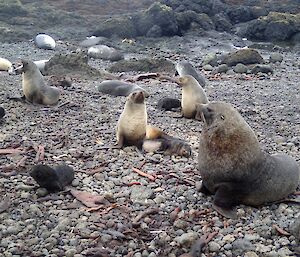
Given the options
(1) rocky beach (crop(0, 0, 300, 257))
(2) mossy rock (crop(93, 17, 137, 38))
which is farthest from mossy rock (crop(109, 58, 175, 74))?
(2) mossy rock (crop(93, 17, 137, 38))

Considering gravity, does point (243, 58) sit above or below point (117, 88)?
below

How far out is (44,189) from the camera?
5.03 metres

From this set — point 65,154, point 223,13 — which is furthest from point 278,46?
point 65,154

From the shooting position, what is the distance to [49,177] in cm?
501

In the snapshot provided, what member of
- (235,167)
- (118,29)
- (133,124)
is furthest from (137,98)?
(118,29)

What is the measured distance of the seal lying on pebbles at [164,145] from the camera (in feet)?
20.8

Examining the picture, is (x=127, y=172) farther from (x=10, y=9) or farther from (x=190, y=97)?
(x=10, y=9)

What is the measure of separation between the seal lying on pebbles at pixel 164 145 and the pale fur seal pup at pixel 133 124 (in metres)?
0.13

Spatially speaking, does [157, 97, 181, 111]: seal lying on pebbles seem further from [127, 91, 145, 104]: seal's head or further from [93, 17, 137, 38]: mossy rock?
[93, 17, 137, 38]: mossy rock

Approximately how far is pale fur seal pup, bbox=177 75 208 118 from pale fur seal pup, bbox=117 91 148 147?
1.93 metres

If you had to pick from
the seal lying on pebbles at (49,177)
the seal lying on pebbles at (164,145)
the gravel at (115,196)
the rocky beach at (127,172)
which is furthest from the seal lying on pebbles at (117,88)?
the seal lying on pebbles at (49,177)

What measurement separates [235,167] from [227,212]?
428 millimetres

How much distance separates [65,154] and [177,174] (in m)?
1.53

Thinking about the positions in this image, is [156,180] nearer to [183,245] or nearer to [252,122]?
[183,245]
